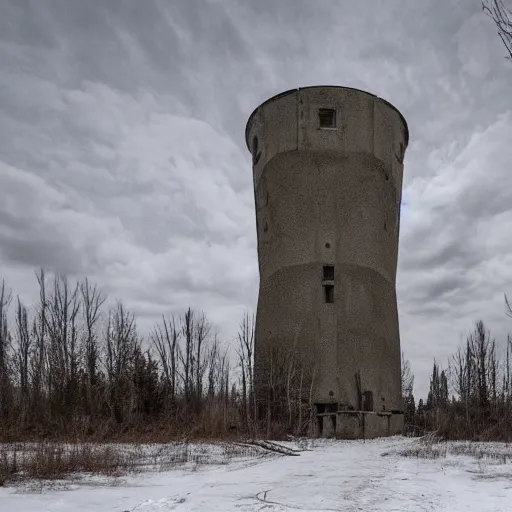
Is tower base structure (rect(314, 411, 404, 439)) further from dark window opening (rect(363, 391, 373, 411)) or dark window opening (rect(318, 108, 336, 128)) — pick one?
dark window opening (rect(318, 108, 336, 128))

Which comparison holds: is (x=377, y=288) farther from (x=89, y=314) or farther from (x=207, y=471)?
(x=89, y=314)

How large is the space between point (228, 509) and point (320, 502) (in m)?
0.96

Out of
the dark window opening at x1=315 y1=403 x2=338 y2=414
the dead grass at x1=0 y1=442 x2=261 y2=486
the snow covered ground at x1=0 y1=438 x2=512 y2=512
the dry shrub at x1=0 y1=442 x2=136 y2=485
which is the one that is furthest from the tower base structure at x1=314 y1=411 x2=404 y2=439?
the dry shrub at x1=0 y1=442 x2=136 y2=485

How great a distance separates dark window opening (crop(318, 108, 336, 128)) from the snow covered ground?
1741cm

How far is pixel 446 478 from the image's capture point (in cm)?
819

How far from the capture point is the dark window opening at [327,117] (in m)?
25.1

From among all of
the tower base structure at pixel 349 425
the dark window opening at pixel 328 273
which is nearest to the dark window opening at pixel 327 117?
the dark window opening at pixel 328 273

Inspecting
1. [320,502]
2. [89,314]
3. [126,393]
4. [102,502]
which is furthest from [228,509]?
[89,314]

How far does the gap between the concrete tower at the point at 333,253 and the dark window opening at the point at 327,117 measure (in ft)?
0.15

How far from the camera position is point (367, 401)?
2273cm

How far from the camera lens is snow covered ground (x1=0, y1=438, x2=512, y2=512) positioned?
5.73 m

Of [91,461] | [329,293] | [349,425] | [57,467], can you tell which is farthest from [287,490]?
[329,293]

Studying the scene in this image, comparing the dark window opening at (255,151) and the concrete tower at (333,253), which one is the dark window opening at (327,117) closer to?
the concrete tower at (333,253)

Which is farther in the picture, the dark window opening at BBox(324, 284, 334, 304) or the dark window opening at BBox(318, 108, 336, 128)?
the dark window opening at BBox(318, 108, 336, 128)
